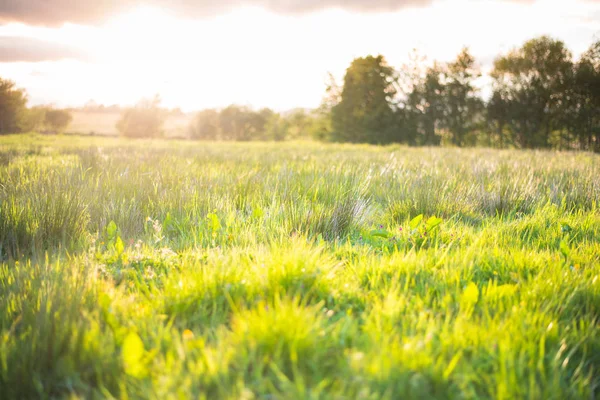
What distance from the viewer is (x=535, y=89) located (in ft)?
102

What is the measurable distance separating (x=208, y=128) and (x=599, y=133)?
50.5 meters

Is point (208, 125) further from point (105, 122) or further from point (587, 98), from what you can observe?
point (587, 98)

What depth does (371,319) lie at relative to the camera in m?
1.66

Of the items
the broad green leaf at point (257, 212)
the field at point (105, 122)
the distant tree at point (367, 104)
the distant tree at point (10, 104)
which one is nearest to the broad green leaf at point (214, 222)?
the broad green leaf at point (257, 212)

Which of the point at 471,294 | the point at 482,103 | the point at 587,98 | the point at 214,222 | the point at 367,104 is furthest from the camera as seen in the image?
the point at 367,104

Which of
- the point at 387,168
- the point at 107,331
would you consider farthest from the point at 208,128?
the point at 107,331

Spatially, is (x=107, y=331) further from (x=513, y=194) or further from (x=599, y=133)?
(x=599, y=133)

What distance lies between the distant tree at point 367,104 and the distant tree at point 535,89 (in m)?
10.7

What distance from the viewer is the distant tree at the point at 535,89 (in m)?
30.8

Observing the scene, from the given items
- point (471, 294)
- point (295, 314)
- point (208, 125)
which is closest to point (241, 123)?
point (208, 125)

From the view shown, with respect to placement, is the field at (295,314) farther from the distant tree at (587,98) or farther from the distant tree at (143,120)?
the distant tree at (143,120)

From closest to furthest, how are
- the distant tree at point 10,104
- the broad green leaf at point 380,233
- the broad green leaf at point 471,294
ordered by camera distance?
the broad green leaf at point 471,294
the broad green leaf at point 380,233
the distant tree at point 10,104

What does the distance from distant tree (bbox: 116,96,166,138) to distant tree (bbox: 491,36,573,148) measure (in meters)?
43.6

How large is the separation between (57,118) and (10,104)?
1390 inches
